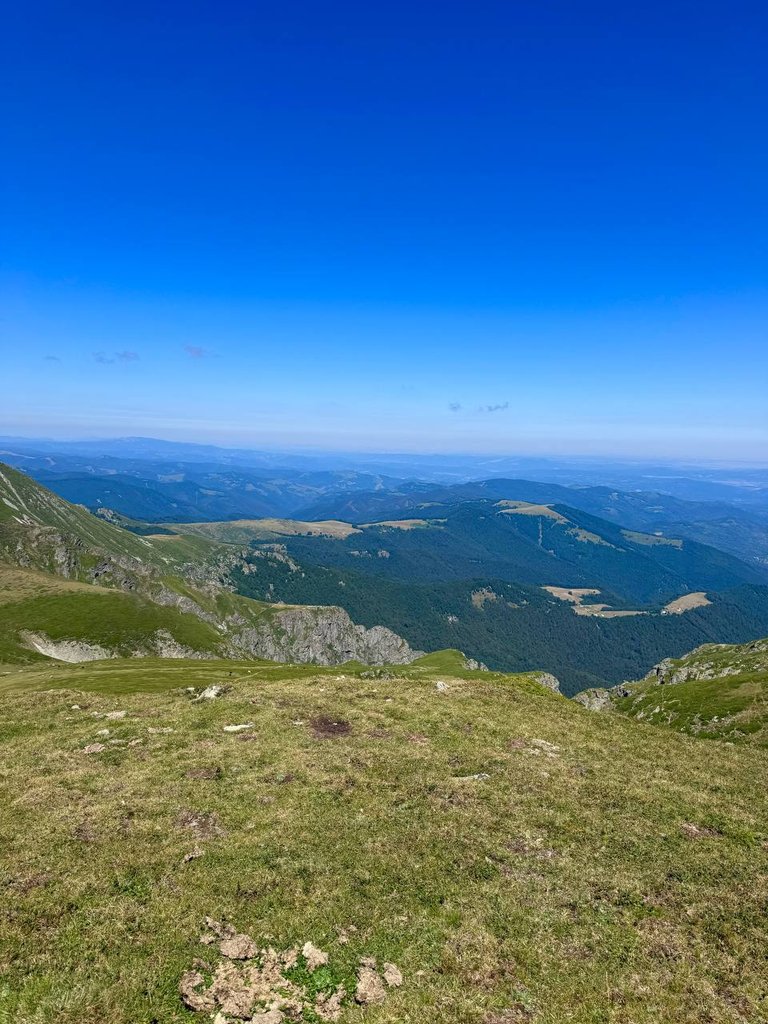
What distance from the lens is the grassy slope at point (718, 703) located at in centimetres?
5875

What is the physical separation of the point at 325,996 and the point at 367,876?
489 cm

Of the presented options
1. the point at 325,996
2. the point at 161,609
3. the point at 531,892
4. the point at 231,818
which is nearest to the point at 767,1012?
the point at 531,892

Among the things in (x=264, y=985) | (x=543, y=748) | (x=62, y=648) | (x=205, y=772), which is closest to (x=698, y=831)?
(x=543, y=748)

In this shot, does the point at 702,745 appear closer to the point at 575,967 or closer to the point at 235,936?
the point at 575,967

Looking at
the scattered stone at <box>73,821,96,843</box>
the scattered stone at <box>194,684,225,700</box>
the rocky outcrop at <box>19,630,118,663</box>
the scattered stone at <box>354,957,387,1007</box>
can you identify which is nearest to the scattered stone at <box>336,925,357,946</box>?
the scattered stone at <box>354,957,387,1007</box>

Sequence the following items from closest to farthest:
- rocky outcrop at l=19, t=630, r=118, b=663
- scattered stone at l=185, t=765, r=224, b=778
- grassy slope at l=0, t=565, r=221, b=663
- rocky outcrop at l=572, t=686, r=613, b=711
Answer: scattered stone at l=185, t=765, r=224, b=778 → rocky outcrop at l=572, t=686, r=613, b=711 → rocky outcrop at l=19, t=630, r=118, b=663 → grassy slope at l=0, t=565, r=221, b=663

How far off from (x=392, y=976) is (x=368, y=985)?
727mm

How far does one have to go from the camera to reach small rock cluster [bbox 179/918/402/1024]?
13031 millimetres

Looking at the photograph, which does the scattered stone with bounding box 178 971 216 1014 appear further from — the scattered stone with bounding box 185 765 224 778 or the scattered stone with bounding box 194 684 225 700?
the scattered stone with bounding box 194 684 225 700

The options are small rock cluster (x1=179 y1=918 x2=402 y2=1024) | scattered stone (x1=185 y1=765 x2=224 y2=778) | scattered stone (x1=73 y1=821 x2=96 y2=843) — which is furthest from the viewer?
scattered stone (x1=185 y1=765 x2=224 y2=778)

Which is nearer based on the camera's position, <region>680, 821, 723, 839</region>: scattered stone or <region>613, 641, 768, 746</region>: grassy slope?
<region>680, 821, 723, 839</region>: scattered stone

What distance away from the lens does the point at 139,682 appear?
61.5 meters

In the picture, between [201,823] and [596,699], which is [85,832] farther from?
[596,699]

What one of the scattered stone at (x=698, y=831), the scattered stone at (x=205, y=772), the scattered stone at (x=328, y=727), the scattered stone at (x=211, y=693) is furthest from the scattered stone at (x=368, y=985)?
the scattered stone at (x=211, y=693)
